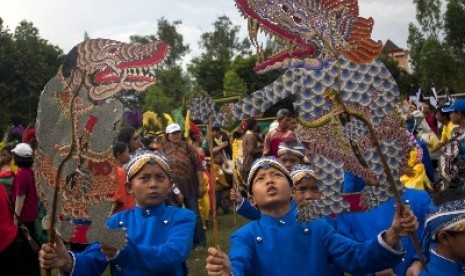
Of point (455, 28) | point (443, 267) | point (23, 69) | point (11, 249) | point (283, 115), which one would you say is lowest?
point (11, 249)

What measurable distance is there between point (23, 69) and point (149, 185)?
74.4ft

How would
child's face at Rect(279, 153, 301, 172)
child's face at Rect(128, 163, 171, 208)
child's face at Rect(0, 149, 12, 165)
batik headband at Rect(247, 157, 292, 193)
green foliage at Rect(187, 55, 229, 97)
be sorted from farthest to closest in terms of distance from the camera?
green foliage at Rect(187, 55, 229, 97)
child's face at Rect(0, 149, 12, 165)
child's face at Rect(279, 153, 301, 172)
child's face at Rect(128, 163, 171, 208)
batik headband at Rect(247, 157, 292, 193)

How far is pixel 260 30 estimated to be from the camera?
351 centimetres

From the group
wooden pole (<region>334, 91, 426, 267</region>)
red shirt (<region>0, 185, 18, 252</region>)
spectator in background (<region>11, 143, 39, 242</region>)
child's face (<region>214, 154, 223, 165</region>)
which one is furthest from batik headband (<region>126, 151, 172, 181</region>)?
child's face (<region>214, 154, 223, 165</region>)

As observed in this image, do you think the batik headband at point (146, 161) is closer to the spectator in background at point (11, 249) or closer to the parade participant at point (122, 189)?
the parade participant at point (122, 189)

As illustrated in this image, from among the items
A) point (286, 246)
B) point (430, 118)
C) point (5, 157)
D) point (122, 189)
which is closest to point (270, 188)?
point (286, 246)

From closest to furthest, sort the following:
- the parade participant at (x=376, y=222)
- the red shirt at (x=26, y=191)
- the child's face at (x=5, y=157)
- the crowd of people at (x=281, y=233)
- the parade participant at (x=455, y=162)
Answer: the crowd of people at (x=281, y=233) → the parade participant at (x=376, y=222) → the parade participant at (x=455, y=162) → the red shirt at (x=26, y=191) → the child's face at (x=5, y=157)

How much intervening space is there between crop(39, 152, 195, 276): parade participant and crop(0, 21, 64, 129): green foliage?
18.1 meters

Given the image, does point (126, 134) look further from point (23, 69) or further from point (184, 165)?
point (23, 69)

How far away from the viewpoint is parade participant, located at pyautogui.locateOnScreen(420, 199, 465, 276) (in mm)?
3188

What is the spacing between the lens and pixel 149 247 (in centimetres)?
392

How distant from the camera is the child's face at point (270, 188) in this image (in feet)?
12.4

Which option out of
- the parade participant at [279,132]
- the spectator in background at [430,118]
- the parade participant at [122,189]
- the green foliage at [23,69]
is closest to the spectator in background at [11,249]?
the parade participant at [122,189]

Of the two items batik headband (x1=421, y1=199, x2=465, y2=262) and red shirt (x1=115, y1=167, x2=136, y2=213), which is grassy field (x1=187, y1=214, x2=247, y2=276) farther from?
batik headband (x1=421, y1=199, x2=465, y2=262)
